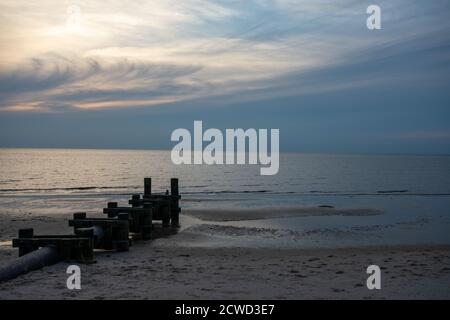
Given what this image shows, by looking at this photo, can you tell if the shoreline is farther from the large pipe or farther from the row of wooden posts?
the row of wooden posts

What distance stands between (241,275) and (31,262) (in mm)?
4649

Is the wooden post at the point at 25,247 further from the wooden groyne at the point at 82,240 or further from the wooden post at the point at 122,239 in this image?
the wooden post at the point at 122,239

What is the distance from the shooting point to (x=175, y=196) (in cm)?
2359

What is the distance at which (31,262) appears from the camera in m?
10.3

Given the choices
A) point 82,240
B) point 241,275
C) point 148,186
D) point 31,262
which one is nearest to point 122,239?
point 82,240

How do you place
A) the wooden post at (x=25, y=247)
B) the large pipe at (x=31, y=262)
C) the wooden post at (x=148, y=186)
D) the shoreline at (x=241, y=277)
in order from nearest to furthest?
the shoreline at (x=241, y=277) → the large pipe at (x=31, y=262) → the wooden post at (x=25, y=247) → the wooden post at (x=148, y=186)

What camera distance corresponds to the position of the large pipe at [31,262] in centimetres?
934

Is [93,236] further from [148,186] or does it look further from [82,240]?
[148,186]

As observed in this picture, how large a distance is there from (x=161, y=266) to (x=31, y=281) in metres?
3.35

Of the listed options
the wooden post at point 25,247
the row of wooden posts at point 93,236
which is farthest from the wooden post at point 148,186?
the wooden post at point 25,247

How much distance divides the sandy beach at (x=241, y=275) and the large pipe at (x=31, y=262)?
0.18 m

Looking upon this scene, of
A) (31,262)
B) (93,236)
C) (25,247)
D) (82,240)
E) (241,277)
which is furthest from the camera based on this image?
(93,236)

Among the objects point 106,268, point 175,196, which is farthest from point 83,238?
point 175,196

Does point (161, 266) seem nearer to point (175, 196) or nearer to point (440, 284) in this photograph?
point (440, 284)
